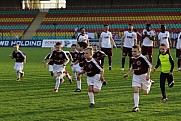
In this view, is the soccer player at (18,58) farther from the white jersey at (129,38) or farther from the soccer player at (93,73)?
the soccer player at (93,73)

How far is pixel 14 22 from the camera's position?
162ft

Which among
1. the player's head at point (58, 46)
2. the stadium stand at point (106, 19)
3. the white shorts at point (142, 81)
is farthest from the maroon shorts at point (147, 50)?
the stadium stand at point (106, 19)

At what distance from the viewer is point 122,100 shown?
10422mm

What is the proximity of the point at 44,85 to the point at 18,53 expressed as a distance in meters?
2.49

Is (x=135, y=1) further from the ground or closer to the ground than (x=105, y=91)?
further from the ground

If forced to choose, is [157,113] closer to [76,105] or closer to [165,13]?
[76,105]

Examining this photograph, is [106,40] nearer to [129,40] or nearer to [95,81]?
[129,40]

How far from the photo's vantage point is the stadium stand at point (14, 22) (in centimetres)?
4662

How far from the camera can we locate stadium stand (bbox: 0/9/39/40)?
46.6 metres

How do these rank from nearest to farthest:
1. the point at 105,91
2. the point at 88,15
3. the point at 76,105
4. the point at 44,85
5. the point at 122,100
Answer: the point at 76,105, the point at 122,100, the point at 105,91, the point at 44,85, the point at 88,15

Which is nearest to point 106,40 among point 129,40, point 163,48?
point 129,40

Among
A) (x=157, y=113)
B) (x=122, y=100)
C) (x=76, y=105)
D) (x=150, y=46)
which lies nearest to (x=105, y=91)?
(x=122, y=100)

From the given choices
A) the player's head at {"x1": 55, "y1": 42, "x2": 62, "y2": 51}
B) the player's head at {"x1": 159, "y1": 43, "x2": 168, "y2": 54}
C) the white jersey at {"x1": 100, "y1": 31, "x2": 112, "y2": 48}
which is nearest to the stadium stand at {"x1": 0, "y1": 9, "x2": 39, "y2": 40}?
the white jersey at {"x1": 100, "y1": 31, "x2": 112, "y2": 48}

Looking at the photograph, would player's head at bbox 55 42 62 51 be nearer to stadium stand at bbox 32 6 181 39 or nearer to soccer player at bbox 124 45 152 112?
soccer player at bbox 124 45 152 112
